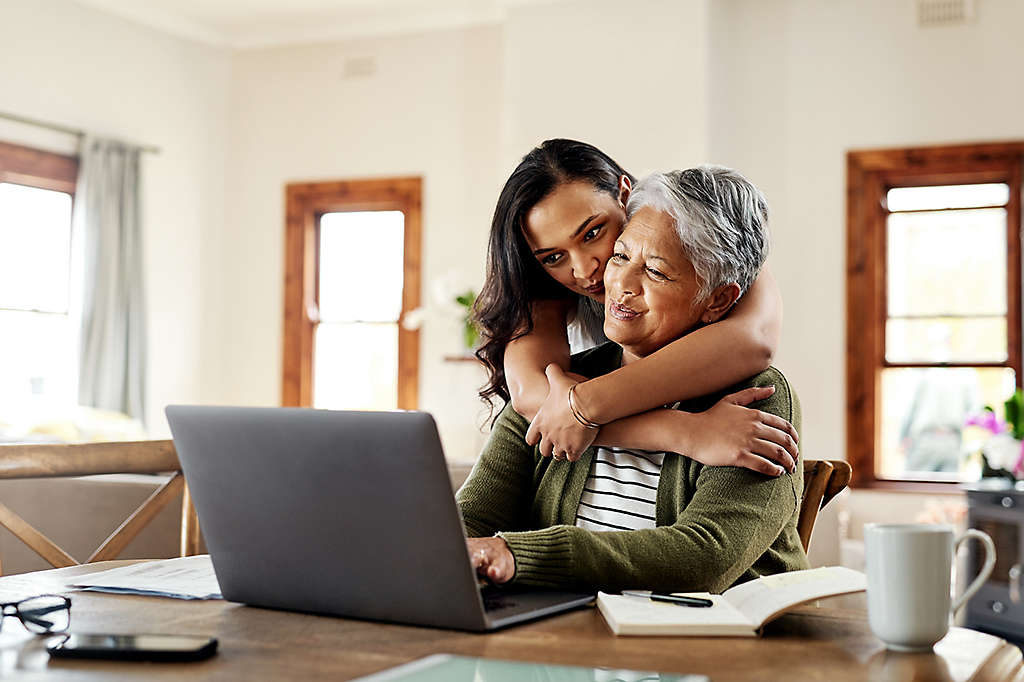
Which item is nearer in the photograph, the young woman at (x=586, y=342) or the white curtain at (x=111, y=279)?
the young woman at (x=586, y=342)

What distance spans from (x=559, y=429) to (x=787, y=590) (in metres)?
0.48

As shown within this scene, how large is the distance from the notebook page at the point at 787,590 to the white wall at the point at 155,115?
502 centimetres

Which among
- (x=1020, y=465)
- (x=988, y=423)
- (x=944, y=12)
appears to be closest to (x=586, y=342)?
(x=1020, y=465)

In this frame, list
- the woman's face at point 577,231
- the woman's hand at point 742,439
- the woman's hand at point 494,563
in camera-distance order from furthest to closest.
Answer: the woman's face at point 577,231
the woman's hand at point 742,439
the woman's hand at point 494,563

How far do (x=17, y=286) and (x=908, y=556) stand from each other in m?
5.17

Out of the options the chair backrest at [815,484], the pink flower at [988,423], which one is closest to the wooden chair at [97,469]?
the chair backrest at [815,484]

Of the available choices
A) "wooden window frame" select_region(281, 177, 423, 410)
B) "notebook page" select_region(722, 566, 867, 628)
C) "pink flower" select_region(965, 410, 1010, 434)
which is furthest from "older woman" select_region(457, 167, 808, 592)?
"wooden window frame" select_region(281, 177, 423, 410)

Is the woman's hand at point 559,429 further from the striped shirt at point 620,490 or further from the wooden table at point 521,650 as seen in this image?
the wooden table at point 521,650

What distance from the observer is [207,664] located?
3.04ft

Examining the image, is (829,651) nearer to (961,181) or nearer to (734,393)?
(734,393)

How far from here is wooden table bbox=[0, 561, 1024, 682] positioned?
0.91 meters

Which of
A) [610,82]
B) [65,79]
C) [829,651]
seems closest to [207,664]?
[829,651]

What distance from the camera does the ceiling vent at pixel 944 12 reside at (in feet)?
17.1

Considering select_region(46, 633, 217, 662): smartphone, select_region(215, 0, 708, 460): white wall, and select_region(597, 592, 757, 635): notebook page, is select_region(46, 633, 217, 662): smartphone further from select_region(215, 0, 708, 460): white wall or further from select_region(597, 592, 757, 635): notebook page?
select_region(215, 0, 708, 460): white wall
